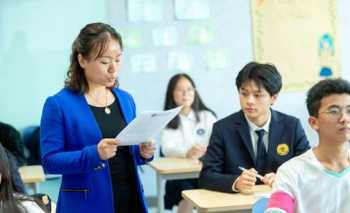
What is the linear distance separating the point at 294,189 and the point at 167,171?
2086mm

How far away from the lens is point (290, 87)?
567cm

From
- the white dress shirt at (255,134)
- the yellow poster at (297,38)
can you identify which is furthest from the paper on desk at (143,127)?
the yellow poster at (297,38)

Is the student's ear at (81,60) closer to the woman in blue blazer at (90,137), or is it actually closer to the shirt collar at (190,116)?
the woman in blue blazer at (90,137)

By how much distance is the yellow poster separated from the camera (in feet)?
18.4

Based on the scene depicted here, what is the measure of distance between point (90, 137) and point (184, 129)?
8.80ft

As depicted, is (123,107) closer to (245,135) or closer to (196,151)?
(245,135)

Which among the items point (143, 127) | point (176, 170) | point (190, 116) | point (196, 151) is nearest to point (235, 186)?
point (143, 127)

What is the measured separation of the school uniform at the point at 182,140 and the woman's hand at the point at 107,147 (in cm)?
256

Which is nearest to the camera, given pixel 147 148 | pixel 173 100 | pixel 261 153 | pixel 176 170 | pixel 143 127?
pixel 143 127

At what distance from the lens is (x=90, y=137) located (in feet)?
7.16

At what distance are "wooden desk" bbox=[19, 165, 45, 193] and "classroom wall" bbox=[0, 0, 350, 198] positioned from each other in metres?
0.77

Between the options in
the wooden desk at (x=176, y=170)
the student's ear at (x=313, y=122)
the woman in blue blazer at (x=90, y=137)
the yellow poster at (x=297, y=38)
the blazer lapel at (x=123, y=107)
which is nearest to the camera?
the student's ear at (x=313, y=122)

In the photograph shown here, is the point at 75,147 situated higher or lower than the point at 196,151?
higher

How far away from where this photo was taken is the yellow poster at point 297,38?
5602 millimetres
